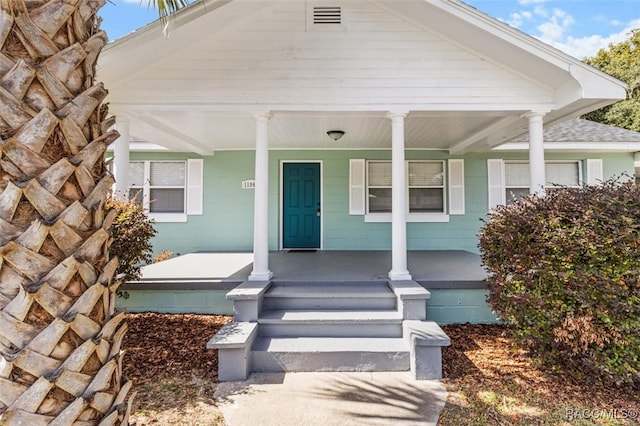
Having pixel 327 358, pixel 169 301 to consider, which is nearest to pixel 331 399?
pixel 327 358

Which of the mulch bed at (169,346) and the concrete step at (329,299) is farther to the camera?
the concrete step at (329,299)

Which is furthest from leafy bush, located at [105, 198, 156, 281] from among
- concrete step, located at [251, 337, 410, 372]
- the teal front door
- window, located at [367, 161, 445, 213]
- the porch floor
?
window, located at [367, 161, 445, 213]

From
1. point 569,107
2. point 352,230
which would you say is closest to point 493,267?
point 569,107

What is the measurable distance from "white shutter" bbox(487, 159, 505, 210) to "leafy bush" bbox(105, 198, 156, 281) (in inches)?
298

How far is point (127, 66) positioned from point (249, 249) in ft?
15.4

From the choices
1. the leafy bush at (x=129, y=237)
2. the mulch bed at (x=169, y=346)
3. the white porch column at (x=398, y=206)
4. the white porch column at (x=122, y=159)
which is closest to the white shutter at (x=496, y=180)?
the white porch column at (x=398, y=206)

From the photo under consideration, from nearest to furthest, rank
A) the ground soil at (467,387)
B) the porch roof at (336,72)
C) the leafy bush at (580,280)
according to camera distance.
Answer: the ground soil at (467,387) → the leafy bush at (580,280) → the porch roof at (336,72)

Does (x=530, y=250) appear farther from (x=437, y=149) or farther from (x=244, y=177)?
(x=244, y=177)

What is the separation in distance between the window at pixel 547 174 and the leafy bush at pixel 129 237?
8.07m

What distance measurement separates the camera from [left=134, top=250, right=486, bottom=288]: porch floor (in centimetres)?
481

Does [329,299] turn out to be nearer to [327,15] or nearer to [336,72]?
[336,72]

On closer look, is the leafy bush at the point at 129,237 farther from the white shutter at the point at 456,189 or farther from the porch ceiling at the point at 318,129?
the white shutter at the point at 456,189

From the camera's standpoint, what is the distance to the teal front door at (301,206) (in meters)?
8.16

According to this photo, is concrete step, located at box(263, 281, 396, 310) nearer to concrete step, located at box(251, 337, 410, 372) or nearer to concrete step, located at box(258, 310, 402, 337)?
concrete step, located at box(258, 310, 402, 337)
